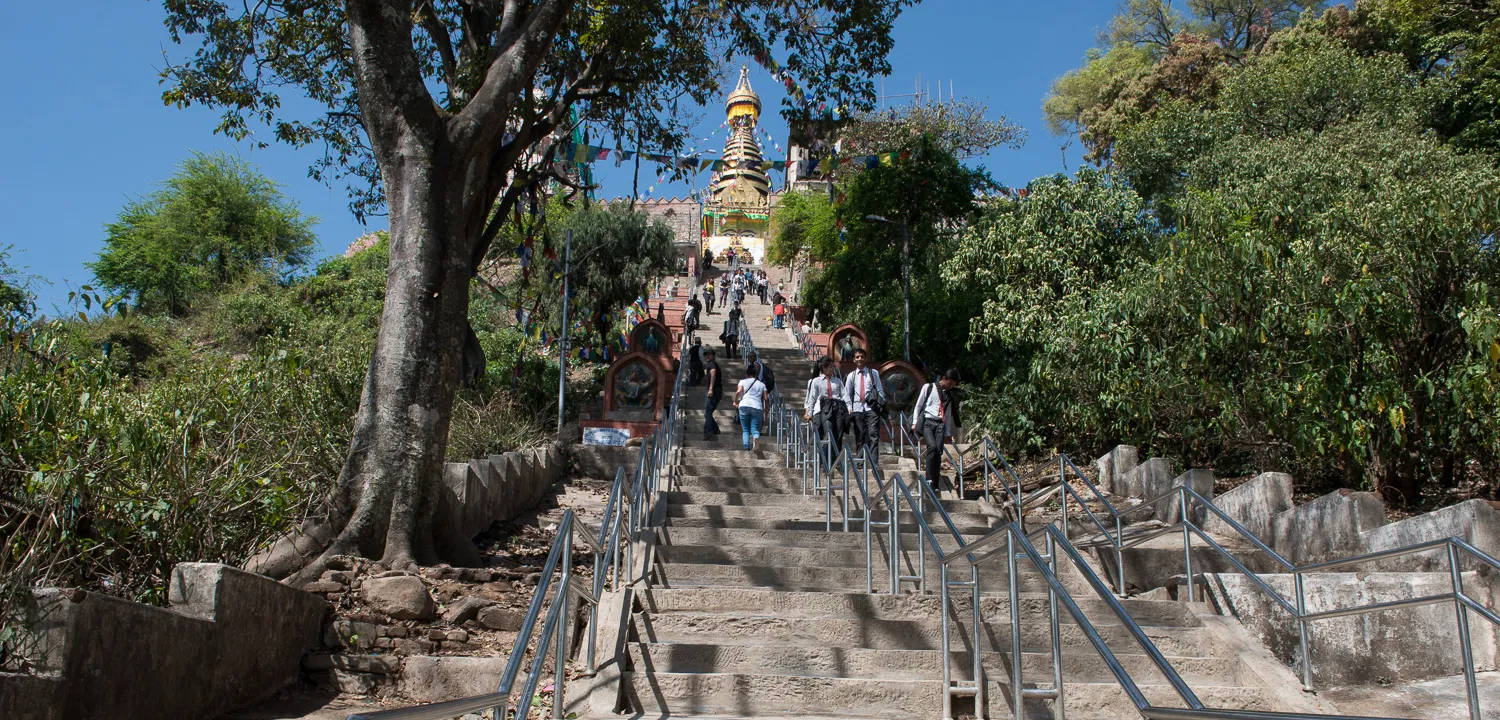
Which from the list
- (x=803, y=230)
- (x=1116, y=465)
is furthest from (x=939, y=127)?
(x=1116, y=465)

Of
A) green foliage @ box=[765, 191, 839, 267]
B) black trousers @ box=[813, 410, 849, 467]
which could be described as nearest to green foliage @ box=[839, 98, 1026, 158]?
green foliage @ box=[765, 191, 839, 267]

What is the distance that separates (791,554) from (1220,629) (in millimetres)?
3094

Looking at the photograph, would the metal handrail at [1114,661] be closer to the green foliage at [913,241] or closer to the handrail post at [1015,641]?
the handrail post at [1015,641]

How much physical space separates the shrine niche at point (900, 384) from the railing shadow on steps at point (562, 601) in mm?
12409

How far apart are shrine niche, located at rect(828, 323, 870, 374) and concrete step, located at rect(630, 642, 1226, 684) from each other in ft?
64.9

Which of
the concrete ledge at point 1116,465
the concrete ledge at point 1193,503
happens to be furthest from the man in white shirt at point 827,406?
the concrete ledge at point 1193,503

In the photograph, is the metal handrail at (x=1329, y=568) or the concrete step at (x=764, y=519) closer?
the metal handrail at (x=1329, y=568)

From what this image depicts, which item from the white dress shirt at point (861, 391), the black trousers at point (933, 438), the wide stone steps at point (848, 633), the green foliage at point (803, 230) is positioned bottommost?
the wide stone steps at point (848, 633)

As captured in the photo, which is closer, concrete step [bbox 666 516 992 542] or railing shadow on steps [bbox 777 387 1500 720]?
railing shadow on steps [bbox 777 387 1500 720]

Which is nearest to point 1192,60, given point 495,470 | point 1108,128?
point 1108,128

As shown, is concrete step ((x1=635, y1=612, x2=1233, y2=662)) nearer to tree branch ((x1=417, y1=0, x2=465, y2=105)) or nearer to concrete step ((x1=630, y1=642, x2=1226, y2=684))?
concrete step ((x1=630, y1=642, x2=1226, y2=684))

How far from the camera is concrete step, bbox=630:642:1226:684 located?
6.49 metres

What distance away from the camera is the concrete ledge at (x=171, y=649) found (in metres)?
5.16

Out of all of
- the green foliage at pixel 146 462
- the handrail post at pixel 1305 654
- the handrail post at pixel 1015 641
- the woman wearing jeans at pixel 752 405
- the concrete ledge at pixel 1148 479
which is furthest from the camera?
the woman wearing jeans at pixel 752 405
